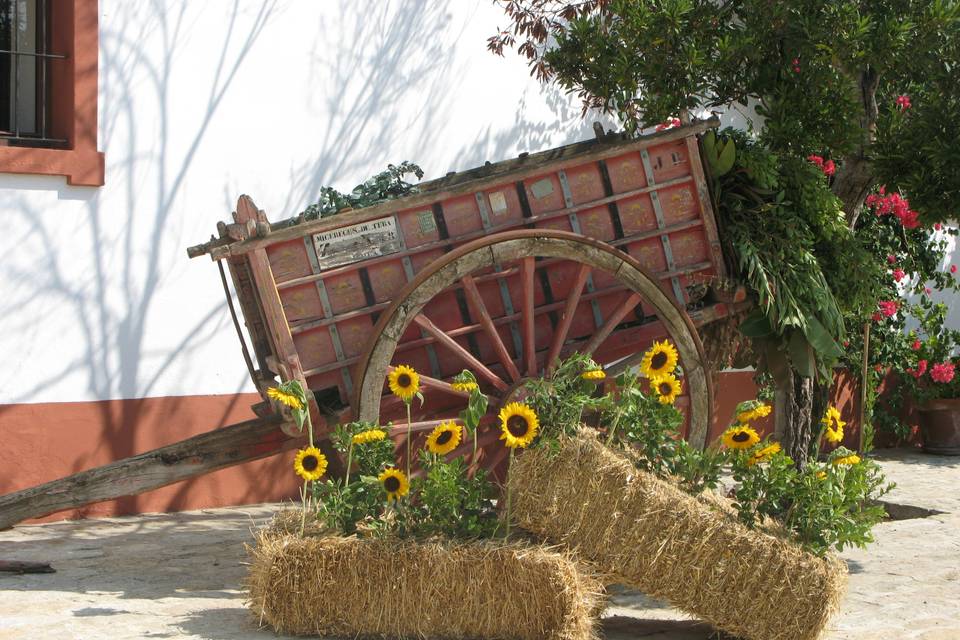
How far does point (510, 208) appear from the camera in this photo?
474cm

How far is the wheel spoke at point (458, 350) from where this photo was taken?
14.8 ft

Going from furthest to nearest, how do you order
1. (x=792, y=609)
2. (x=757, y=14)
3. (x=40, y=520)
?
1. (x=40, y=520)
2. (x=757, y=14)
3. (x=792, y=609)

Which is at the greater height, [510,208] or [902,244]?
[902,244]

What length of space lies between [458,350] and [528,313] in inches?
13.4

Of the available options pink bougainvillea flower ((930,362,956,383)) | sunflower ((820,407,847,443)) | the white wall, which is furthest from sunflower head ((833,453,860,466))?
pink bougainvillea flower ((930,362,956,383))

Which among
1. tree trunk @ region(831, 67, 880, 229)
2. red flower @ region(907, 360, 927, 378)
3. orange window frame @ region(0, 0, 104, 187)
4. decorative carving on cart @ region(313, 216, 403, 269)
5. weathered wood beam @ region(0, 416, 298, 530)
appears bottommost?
weathered wood beam @ region(0, 416, 298, 530)

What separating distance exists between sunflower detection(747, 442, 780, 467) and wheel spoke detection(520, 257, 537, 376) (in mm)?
1057

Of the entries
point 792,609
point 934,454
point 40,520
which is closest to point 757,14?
point 792,609

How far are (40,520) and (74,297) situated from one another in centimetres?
125

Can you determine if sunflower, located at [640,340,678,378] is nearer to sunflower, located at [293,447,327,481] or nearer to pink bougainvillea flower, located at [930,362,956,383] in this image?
sunflower, located at [293,447,327,481]

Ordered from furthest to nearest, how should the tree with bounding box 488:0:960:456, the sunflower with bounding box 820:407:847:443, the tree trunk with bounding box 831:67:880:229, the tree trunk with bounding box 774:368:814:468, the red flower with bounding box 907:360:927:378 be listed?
the red flower with bounding box 907:360:927:378
the tree trunk with bounding box 774:368:814:468
the tree trunk with bounding box 831:67:880:229
the tree with bounding box 488:0:960:456
the sunflower with bounding box 820:407:847:443

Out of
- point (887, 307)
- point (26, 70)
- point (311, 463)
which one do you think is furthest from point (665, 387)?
point (887, 307)

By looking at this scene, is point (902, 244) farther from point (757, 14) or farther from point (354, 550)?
point (354, 550)

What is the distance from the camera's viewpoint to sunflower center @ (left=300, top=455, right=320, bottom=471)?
398 centimetres
